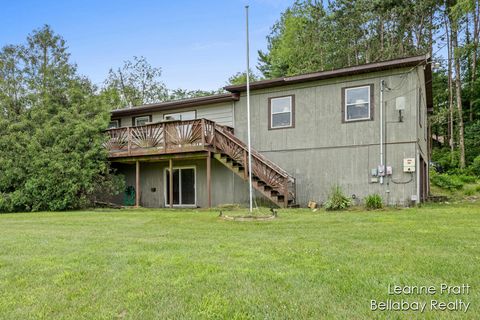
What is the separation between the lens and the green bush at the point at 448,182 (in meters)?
16.7

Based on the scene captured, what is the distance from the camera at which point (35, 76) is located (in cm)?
1827

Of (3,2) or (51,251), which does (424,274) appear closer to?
(51,251)

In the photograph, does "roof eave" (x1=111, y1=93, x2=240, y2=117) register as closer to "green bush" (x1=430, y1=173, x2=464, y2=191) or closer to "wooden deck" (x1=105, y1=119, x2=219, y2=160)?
"wooden deck" (x1=105, y1=119, x2=219, y2=160)

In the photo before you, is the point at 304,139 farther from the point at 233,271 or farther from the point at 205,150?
the point at 233,271

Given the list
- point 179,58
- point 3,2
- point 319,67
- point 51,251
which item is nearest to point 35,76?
point 3,2

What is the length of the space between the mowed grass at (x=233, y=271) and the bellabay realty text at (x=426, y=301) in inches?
2.3

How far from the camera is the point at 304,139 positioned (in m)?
12.0

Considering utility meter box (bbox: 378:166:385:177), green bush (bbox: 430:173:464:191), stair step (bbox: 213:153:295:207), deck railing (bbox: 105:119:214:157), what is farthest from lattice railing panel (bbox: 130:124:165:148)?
green bush (bbox: 430:173:464:191)

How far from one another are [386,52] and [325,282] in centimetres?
2453

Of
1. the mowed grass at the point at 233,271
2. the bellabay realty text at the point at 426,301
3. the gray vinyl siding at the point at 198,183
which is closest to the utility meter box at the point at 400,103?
the mowed grass at the point at 233,271

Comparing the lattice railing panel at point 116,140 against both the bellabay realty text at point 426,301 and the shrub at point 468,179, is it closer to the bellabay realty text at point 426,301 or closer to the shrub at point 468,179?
the bellabay realty text at point 426,301

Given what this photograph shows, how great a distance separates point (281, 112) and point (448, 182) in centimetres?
1026

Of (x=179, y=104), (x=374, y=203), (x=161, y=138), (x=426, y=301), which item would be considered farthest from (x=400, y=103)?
(x=426, y=301)

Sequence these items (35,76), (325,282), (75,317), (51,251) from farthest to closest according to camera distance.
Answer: (35,76)
(51,251)
(325,282)
(75,317)
